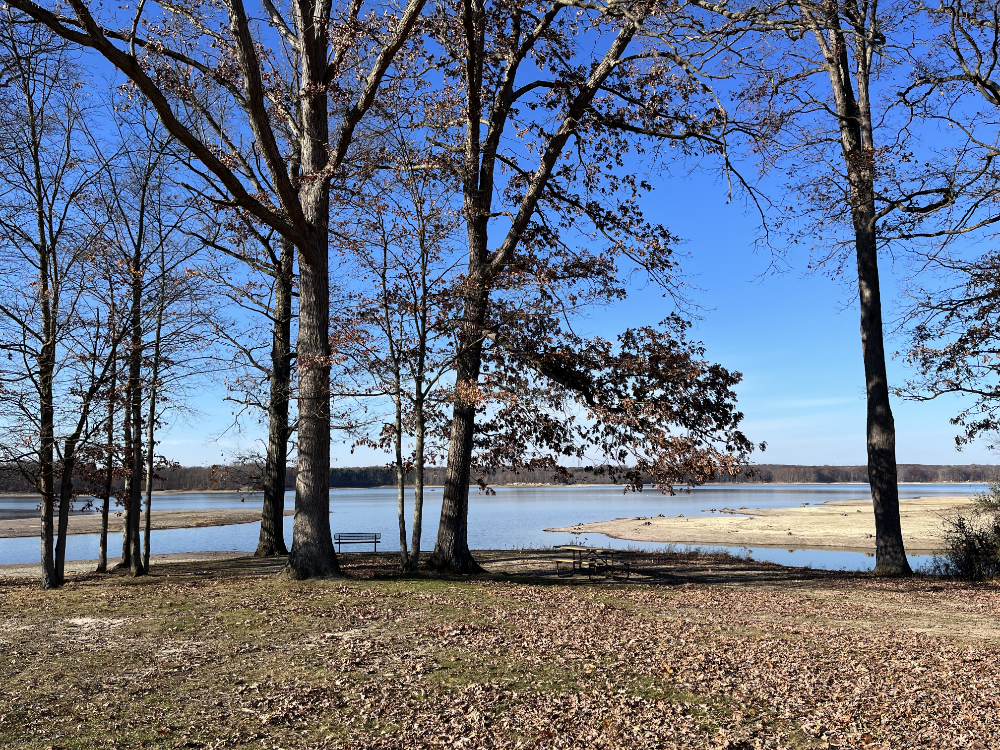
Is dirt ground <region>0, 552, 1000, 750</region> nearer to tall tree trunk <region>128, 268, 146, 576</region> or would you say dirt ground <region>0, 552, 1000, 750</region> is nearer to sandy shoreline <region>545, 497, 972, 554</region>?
tall tree trunk <region>128, 268, 146, 576</region>

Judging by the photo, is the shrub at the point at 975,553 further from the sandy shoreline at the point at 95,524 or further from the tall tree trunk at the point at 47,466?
the sandy shoreline at the point at 95,524

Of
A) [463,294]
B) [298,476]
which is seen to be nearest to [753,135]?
[463,294]

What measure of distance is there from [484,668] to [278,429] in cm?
1457

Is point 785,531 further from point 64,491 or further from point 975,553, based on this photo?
point 64,491

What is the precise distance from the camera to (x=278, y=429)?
20.0 meters

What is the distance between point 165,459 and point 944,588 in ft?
52.8

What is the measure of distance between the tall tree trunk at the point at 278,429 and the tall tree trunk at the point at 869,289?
14.5 meters

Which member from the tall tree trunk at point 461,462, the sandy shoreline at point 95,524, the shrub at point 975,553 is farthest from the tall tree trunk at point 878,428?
the sandy shoreline at point 95,524

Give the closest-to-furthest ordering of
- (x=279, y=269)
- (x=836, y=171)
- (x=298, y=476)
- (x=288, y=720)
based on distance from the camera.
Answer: (x=288, y=720) → (x=298, y=476) → (x=836, y=171) → (x=279, y=269)

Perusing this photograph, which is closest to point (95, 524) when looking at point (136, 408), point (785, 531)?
point (136, 408)

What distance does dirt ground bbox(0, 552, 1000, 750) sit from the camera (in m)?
5.39

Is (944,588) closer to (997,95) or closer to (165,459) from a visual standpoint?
(997,95)

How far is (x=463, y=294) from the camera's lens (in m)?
13.8

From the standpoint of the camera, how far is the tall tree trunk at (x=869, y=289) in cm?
1560
